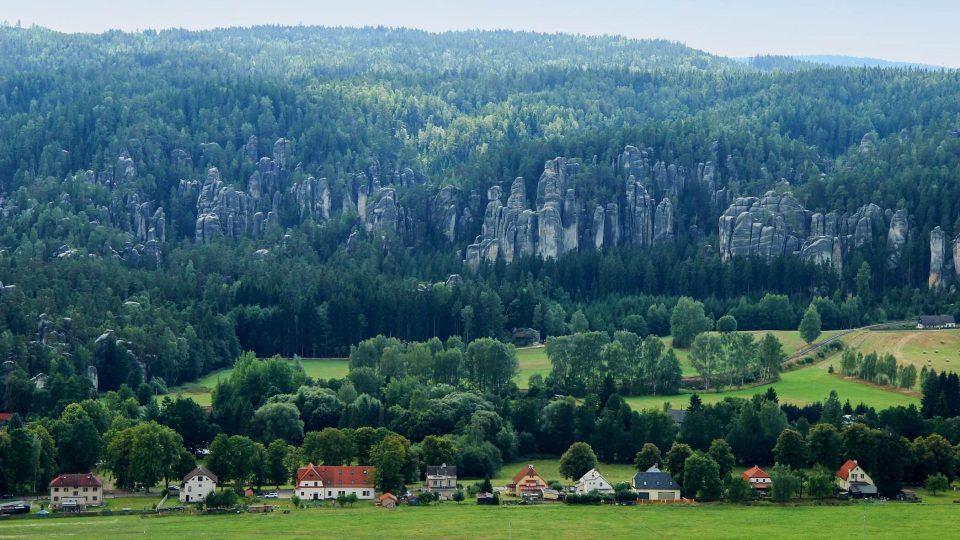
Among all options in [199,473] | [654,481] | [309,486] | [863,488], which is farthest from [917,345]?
[199,473]

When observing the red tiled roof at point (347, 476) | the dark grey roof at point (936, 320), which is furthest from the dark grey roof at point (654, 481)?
the dark grey roof at point (936, 320)

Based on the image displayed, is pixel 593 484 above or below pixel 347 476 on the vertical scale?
below

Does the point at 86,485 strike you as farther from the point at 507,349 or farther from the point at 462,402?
the point at 507,349

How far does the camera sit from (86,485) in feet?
411

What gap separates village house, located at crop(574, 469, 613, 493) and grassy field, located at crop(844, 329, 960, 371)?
179 ft

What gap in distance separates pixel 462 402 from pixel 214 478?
30186mm

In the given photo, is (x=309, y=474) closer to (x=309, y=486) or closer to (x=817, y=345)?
(x=309, y=486)

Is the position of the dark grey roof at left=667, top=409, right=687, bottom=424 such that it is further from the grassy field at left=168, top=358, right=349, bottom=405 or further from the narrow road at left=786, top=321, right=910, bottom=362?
the grassy field at left=168, top=358, right=349, bottom=405

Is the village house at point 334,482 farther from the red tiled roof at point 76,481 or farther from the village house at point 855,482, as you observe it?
the village house at point 855,482

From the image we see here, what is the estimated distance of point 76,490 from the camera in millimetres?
125125

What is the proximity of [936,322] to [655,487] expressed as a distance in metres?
78.1

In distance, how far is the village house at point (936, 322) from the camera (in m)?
196

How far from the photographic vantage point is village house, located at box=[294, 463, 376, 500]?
421 ft

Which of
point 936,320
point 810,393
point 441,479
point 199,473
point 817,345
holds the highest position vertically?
point 936,320
